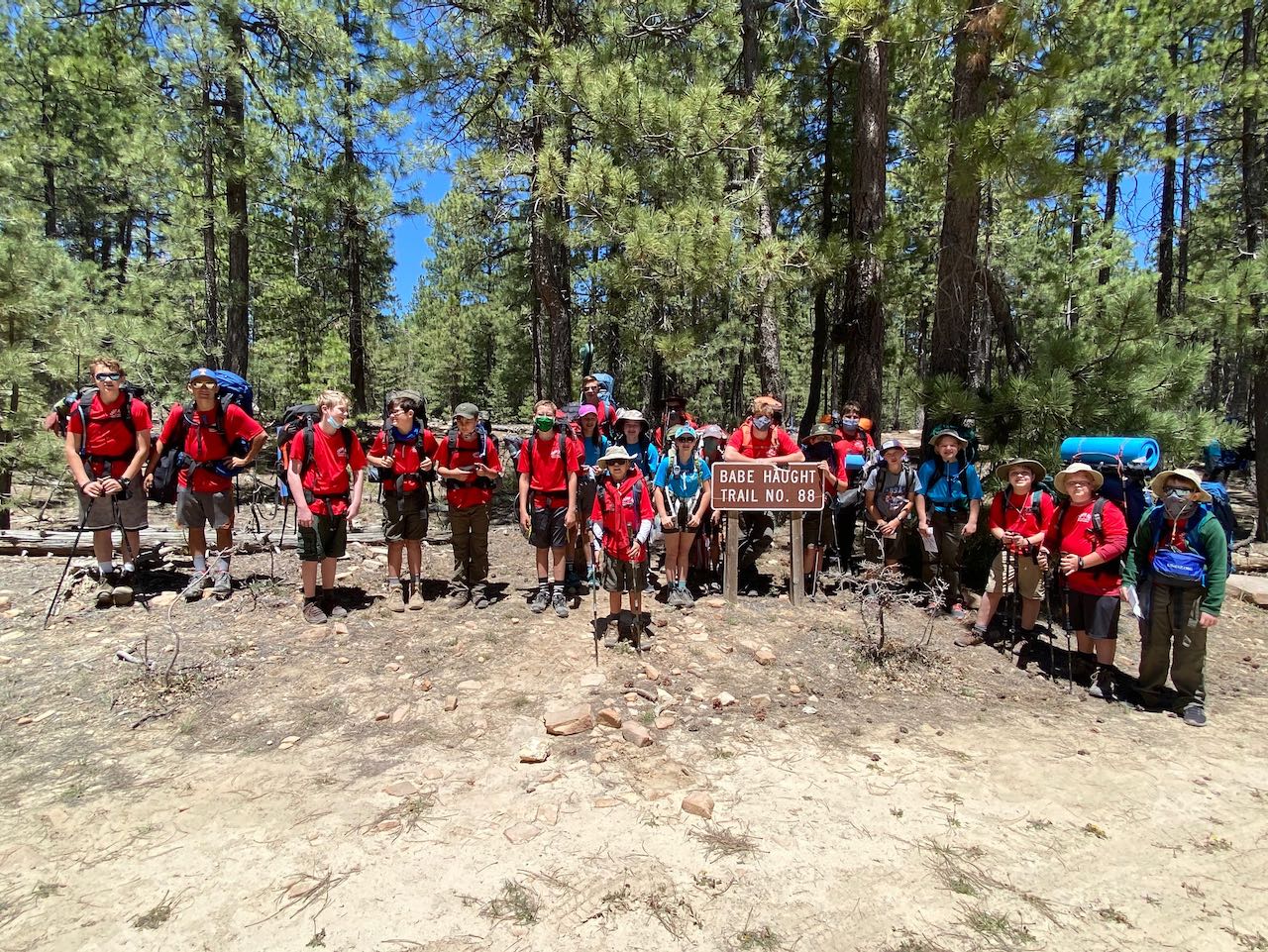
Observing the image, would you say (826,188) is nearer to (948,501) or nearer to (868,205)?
(868,205)

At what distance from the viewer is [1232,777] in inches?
168

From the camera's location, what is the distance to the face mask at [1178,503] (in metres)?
5.03

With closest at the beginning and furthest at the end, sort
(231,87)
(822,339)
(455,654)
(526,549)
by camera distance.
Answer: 1. (455,654)
2. (526,549)
3. (231,87)
4. (822,339)

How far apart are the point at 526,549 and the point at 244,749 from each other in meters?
5.33

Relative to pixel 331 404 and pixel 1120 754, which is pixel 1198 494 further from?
pixel 331 404

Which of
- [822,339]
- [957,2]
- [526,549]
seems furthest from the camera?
[822,339]

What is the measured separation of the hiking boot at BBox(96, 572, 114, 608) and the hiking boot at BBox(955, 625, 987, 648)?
26.8 feet

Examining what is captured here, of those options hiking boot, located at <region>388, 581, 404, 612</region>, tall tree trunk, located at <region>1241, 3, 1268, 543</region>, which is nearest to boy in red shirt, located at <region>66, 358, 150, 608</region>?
hiking boot, located at <region>388, 581, 404, 612</region>

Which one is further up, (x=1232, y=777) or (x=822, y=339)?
(x=822, y=339)

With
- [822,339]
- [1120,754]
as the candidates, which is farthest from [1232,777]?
[822,339]

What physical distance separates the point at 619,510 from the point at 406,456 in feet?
7.58

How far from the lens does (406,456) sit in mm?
6617

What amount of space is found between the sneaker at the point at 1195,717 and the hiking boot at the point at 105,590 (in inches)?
370

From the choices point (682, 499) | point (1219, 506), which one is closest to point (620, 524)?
point (682, 499)
